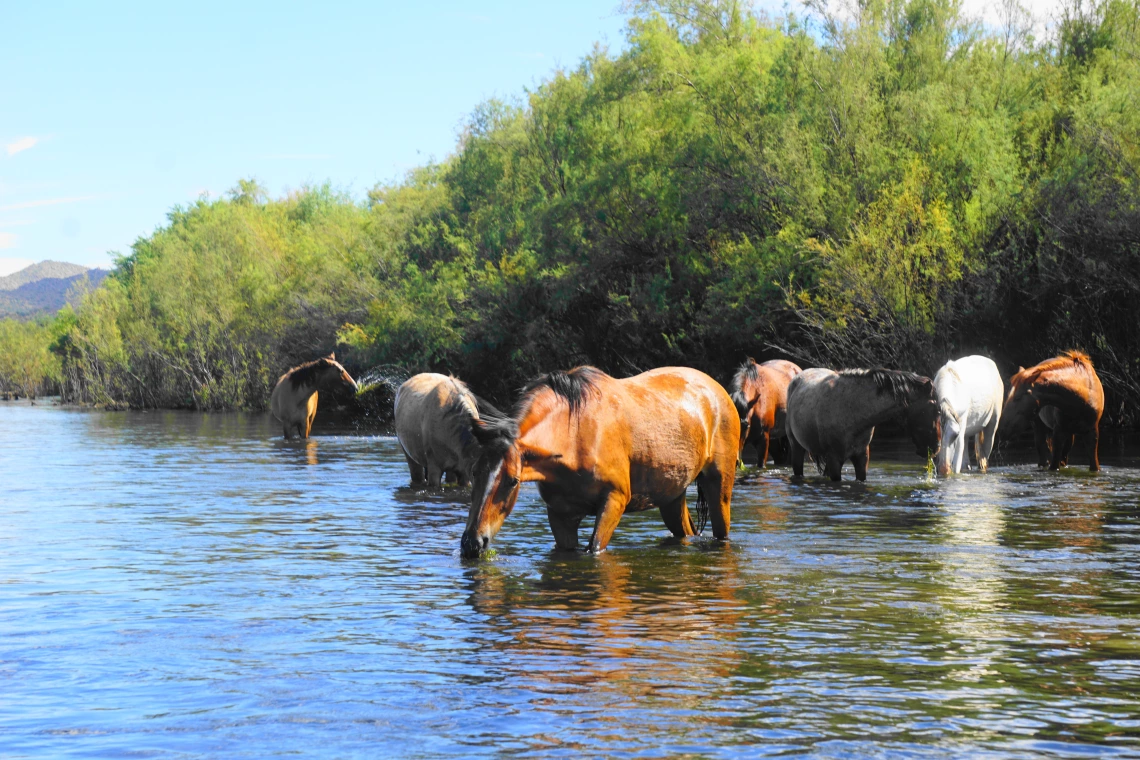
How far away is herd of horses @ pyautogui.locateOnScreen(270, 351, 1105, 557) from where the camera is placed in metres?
11.2

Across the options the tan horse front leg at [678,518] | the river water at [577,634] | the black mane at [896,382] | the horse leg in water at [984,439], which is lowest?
the river water at [577,634]

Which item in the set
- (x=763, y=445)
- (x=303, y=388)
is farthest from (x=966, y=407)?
(x=303, y=388)

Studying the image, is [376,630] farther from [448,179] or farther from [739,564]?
[448,179]

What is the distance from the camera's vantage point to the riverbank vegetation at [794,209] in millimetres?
30047

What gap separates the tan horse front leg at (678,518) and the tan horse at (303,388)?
1999cm

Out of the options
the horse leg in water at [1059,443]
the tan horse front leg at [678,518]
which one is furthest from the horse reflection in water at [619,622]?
the horse leg in water at [1059,443]

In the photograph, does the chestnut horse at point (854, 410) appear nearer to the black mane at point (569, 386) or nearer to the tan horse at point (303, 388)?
the black mane at point (569, 386)

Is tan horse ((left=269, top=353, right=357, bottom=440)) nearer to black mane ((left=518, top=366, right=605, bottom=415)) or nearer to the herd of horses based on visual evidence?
the herd of horses

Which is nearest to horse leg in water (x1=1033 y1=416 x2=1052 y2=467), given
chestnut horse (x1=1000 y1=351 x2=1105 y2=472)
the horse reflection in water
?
chestnut horse (x1=1000 y1=351 x2=1105 y2=472)

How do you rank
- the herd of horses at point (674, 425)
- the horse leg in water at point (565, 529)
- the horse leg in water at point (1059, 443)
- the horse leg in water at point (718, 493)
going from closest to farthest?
the herd of horses at point (674, 425) → the horse leg in water at point (565, 529) → the horse leg in water at point (718, 493) → the horse leg in water at point (1059, 443)

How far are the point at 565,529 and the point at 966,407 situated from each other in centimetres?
1052

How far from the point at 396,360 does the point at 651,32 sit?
2084cm

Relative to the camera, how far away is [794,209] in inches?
1379

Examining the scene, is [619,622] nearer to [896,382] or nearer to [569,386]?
[569,386]
